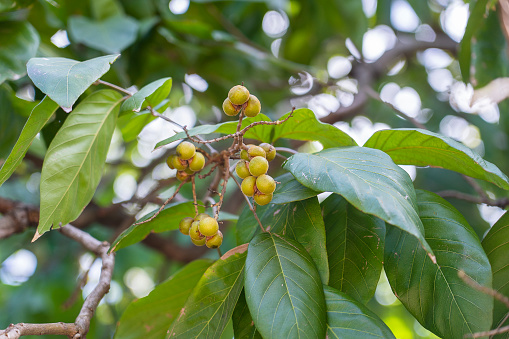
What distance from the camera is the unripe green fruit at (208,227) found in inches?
25.4

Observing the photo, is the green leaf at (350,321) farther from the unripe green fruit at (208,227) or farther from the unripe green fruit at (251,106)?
the unripe green fruit at (251,106)

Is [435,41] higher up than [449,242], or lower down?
lower down

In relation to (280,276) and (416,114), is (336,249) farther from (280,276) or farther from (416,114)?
(416,114)

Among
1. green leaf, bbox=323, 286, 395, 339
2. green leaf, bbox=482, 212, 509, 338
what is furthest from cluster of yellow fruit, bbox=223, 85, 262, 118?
green leaf, bbox=482, 212, 509, 338

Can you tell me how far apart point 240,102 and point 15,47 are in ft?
2.08

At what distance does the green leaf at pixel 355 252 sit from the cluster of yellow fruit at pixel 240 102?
241 millimetres

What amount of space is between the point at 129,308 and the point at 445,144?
67 centimetres

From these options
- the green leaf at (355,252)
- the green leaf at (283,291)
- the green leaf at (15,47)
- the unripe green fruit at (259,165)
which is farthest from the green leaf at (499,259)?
the green leaf at (15,47)

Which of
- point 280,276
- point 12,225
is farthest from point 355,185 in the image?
point 12,225

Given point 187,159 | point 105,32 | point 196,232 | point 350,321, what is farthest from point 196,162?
point 105,32

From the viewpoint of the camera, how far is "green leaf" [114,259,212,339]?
2.67 ft

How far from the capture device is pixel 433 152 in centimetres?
69

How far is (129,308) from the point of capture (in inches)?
32.8

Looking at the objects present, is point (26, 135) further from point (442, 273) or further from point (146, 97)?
point (442, 273)
